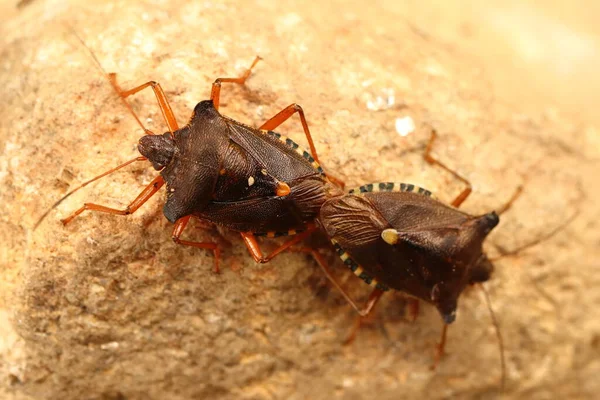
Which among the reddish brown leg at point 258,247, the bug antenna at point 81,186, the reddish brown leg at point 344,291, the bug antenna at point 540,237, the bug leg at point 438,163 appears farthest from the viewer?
the bug antenna at point 540,237

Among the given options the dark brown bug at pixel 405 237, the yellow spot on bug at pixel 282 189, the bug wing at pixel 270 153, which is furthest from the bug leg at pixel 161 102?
the dark brown bug at pixel 405 237

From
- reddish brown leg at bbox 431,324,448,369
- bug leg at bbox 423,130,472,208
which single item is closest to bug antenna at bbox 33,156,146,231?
bug leg at bbox 423,130,472,208

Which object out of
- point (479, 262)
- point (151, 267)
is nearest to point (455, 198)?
point (479, 262)

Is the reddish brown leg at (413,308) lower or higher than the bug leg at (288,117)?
lower

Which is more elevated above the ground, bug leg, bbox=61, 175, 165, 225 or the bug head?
the bug head

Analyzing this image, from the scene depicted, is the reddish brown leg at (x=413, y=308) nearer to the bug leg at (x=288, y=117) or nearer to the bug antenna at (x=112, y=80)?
the bug leg at (x=288, y=117)

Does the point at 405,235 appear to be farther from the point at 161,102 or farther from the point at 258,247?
the point at 161,102

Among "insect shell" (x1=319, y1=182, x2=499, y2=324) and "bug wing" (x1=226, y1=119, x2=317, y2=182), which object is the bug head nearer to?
"bug wing" (x1=226, y1=119, x2=317, y2=182)

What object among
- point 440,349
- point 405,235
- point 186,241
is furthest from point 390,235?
point 186,241
